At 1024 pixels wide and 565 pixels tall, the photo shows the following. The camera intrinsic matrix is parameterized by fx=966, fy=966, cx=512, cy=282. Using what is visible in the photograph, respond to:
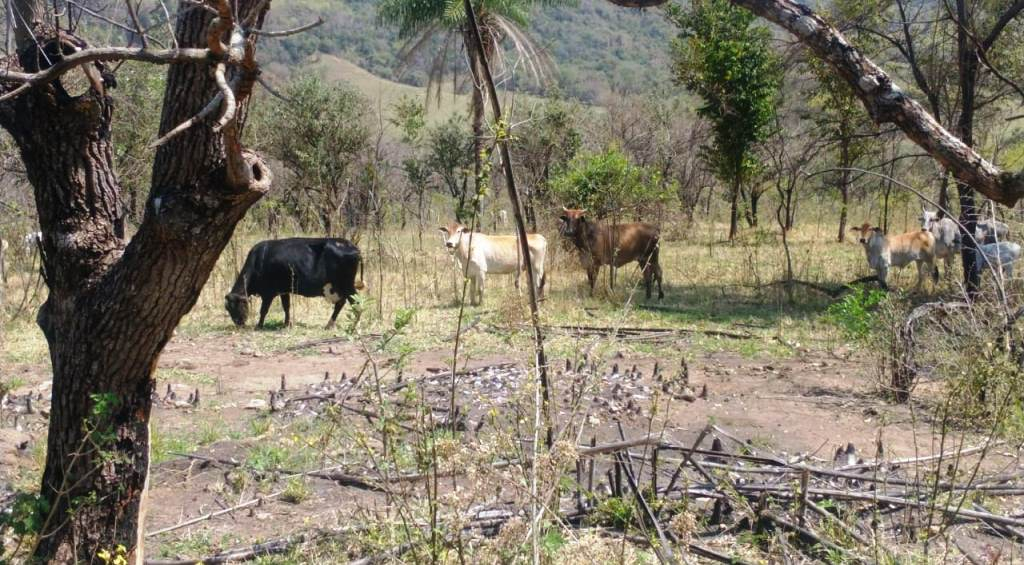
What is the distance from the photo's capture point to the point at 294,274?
12664mm

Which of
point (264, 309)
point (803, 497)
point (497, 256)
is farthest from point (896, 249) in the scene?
point (803, 497)

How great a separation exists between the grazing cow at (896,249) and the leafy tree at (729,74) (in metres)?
6.48

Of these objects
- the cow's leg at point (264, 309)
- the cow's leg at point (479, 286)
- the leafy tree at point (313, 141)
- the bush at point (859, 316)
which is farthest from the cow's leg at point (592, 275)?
the leafy tree at point (313, 141)

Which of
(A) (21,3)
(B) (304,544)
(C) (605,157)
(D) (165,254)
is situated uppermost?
(C) (605,157)

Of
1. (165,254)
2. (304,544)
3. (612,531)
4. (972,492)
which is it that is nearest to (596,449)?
(612,531)

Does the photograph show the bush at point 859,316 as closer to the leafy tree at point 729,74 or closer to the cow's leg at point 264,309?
the cow's leg at point 264,309

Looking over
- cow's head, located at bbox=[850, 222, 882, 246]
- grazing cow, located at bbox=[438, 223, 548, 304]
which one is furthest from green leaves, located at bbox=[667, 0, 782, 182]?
grazing cow, located at bbox=[438, 223, 548, 304]

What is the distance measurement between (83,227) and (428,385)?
4359 millimetres

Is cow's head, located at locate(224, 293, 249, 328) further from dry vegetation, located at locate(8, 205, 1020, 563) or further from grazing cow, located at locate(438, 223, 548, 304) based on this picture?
grazing cow, located at locate(438, 223, 548, 304)

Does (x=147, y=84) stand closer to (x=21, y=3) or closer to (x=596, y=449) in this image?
(x=21, y=3)

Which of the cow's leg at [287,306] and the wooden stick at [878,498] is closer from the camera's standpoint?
the wooden stick at [878,498]

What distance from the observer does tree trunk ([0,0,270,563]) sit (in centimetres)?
345

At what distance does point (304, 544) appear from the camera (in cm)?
440

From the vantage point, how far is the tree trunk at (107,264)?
11.3 feet
